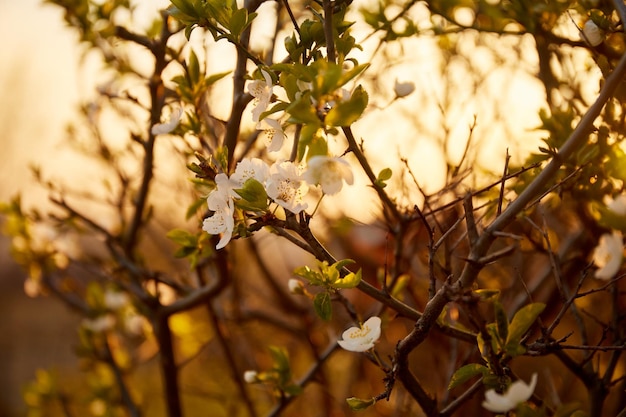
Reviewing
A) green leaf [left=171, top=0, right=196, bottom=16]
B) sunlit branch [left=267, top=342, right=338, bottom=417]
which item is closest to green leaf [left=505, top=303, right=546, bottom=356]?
green leaf [left=171, top=0, right=196, bottom=16]

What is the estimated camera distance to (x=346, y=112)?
70cm

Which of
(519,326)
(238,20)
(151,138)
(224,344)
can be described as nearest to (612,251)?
(519,326)

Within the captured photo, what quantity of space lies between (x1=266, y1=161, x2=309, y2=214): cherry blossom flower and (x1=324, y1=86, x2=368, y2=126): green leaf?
10 centimetres

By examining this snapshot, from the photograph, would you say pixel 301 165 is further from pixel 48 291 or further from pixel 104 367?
pixel 104 367

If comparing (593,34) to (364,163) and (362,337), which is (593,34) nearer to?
(364,163)

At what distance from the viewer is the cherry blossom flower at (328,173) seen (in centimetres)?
69

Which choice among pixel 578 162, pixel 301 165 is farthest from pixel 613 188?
pixel 301 165

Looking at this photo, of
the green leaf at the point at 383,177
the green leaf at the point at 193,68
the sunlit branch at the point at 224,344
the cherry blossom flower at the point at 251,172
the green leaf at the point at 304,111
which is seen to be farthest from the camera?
the sunlit branch at the point at 224,344

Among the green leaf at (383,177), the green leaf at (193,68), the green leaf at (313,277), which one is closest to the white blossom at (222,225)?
the green leaf at (313,277)

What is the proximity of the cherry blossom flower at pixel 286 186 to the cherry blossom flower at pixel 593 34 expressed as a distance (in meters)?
0.59

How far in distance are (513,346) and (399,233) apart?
548mm

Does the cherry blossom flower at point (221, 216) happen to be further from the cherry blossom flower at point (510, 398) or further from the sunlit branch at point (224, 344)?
the sunlit branch at point (224, 344)

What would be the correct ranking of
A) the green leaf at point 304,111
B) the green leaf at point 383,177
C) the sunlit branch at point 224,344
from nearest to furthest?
the green leaf at point 304,111 < the green leaf at point 383,177 < the sunlit branch at point 224,344

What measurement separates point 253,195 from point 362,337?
0.27 m
